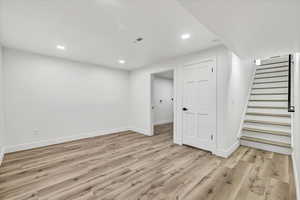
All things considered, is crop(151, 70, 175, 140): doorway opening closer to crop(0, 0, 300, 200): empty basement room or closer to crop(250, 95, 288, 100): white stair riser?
crop(0, 0, 300, 200): empty basement room

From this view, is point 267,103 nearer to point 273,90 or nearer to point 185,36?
point 273,90

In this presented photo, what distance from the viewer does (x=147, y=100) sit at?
14.3ft

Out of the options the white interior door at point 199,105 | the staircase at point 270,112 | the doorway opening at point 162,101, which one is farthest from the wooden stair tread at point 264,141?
the doorway opening at point 162,101

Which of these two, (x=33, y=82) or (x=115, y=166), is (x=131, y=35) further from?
(x=33, y=82)

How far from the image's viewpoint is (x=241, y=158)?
8.45 ft

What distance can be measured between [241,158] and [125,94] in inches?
156

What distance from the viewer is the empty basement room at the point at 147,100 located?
1.60 metres

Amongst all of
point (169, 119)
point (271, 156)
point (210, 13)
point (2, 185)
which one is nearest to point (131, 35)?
point (210, 13)

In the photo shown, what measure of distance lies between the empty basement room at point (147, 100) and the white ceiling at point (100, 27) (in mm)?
19

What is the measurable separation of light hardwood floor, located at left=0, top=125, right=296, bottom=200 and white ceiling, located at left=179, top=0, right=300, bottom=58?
6.61 feet

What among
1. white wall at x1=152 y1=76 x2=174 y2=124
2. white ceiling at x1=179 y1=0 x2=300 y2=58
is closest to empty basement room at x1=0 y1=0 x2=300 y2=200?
white ceiling at x1=179 y1=0 x2=300 y2=58

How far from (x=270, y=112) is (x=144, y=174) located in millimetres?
3794

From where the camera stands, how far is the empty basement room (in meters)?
1.60

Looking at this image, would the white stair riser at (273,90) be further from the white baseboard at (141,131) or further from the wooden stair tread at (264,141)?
the white baseboard at (141,131)
